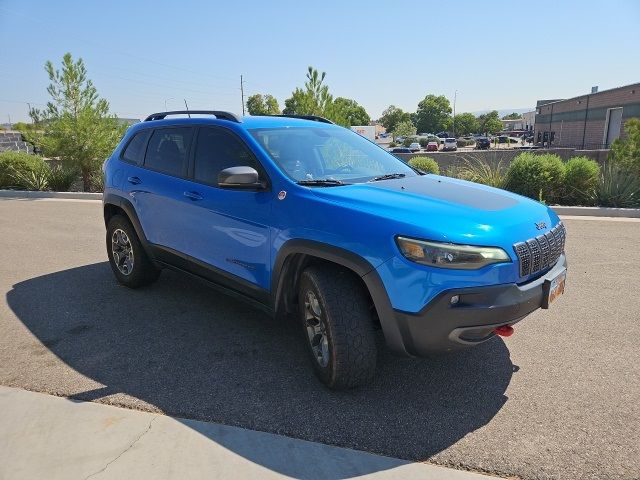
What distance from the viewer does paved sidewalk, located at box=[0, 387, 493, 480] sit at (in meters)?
2.41

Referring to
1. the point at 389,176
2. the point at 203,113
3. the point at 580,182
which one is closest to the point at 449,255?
the point at 389,176

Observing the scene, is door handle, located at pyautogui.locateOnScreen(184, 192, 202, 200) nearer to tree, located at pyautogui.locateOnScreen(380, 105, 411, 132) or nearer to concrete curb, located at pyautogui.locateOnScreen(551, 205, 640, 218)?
concrete curb, located at pyautogui.locateOnScreen(551, 205, 640, 218)

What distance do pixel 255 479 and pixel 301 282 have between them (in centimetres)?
122

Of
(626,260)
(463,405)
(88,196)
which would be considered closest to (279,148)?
(463,405)

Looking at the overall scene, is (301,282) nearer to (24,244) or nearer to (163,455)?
(163,455)

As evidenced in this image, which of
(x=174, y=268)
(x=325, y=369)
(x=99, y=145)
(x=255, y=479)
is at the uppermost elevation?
(x=99, y=145)

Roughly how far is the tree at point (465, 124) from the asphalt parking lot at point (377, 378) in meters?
130

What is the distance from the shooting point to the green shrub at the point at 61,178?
14.9 meters

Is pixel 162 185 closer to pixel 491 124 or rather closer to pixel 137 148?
pixel 137 148

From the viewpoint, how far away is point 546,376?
3293 millimetres

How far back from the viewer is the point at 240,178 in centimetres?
325

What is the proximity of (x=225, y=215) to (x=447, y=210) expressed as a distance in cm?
167

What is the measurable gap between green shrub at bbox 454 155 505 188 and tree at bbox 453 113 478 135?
121 m

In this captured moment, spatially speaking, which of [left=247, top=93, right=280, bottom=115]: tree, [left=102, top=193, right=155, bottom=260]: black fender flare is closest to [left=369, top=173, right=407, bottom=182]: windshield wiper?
[left=102, top=193, right=155, bottom=260]: black fender flare
